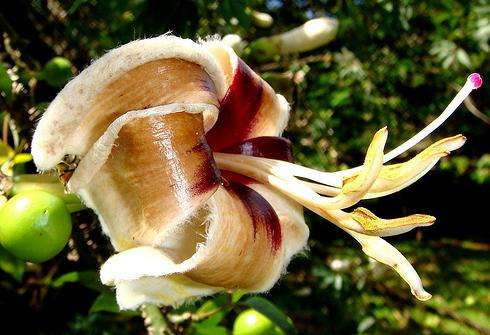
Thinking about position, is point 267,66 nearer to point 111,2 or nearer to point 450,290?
point 111,2

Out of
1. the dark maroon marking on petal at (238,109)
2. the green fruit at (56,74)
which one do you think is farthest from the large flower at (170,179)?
the green fruit at (56,74)

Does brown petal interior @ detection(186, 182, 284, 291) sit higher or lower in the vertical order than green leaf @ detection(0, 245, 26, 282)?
higher

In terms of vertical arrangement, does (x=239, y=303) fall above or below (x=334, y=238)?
above

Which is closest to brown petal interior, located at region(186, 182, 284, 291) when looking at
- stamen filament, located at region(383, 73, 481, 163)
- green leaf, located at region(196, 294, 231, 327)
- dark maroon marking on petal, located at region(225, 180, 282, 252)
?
dark maroon marking on petal, located at region(225, 180, 282, 252)

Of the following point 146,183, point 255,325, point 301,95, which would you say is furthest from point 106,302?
point 301,95

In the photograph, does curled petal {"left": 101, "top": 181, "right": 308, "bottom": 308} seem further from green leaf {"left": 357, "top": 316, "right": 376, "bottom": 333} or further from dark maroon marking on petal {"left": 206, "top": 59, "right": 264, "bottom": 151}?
green leaf {"left": 357, "top": 316, "right": 376, "bottom": 333}

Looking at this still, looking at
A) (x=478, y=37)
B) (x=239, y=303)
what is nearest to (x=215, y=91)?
(x=239, y=303)
